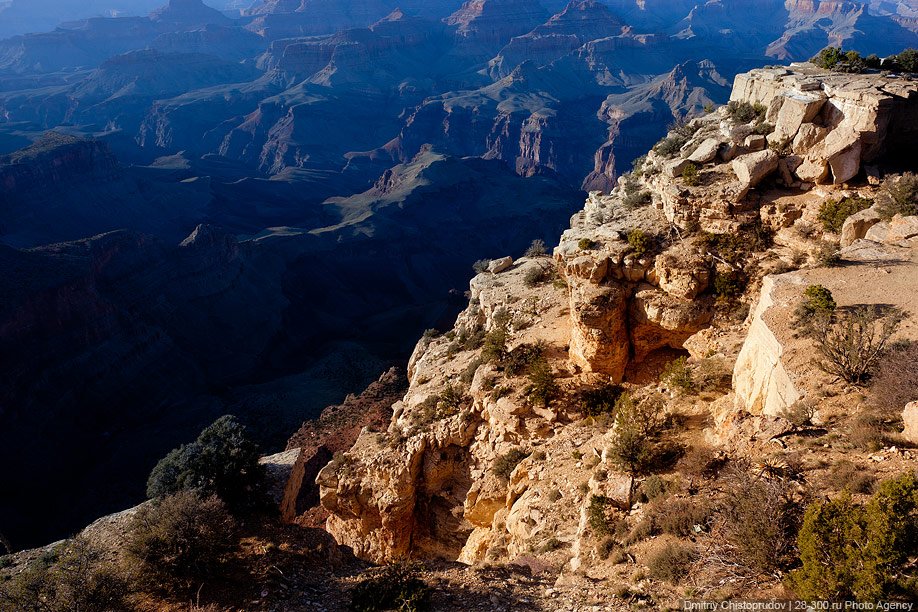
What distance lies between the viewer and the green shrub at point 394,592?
1116cm

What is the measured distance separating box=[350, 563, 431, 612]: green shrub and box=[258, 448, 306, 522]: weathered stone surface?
10.9m

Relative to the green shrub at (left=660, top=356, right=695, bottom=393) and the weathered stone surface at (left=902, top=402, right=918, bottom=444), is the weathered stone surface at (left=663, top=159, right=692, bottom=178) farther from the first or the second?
the weathered stone surface at (left=902, top=402, right=918, bottom=444)

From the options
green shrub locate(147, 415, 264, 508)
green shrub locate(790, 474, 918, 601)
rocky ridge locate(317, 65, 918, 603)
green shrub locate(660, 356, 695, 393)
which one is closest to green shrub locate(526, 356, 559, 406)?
rocky ridge locate(317, 65, 918, 603)

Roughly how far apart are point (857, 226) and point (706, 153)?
6.39 metres

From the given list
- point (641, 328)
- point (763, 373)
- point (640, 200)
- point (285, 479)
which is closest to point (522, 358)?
point (641, 328)

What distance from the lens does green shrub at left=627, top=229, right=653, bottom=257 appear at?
1856cm

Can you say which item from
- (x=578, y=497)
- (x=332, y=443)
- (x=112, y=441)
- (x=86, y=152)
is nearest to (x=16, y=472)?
(x=112, y=441)

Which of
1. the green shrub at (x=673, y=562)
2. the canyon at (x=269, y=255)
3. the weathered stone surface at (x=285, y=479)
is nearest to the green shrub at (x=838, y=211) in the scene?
the canyon at (x=269, y=255)

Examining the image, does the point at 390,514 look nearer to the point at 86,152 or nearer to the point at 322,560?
the point at 322,560

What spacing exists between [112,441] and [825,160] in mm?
55083

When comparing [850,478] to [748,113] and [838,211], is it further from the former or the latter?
[748,113]

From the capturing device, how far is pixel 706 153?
21.1 m

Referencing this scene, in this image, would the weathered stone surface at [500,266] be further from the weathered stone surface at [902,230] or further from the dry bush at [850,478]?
the dry bush at [850,478]

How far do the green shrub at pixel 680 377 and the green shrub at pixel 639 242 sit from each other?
12.8ft
